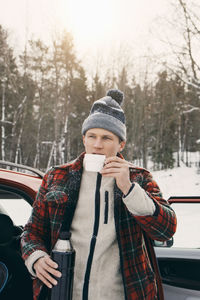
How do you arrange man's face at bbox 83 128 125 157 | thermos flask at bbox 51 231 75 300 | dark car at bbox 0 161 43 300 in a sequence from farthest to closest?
dark car at bbox 0 161 43 300, man's face at bbox 83 128 125 157, thermos flask at bbox 51 231 75 300

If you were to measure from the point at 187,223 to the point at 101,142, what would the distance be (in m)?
1.09

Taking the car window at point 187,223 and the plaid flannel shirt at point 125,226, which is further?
the car window at point 187,223

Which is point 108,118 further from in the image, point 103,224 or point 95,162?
point 103,224

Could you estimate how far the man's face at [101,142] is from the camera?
66.8 inches

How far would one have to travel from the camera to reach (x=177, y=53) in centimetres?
1761

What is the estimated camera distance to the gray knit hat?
1.78 meters

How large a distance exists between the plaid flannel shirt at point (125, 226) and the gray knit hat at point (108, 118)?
23 centimetres

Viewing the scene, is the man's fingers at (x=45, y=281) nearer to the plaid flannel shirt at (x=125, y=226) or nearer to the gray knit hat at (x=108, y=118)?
the plaid flannel shirt at (x=125, y=226)

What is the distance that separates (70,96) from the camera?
2700 cm

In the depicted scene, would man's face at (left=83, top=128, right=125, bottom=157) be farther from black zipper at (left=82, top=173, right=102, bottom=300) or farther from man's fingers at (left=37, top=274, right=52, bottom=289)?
man's fingers at (left=37, top=274, right=52, bottom=289)

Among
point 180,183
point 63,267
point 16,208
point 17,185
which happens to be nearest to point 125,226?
point 63,267

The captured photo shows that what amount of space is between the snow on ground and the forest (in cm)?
343

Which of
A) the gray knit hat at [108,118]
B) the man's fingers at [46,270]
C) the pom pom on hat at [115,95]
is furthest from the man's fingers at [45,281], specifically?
the pom pom on hat at [115,95]

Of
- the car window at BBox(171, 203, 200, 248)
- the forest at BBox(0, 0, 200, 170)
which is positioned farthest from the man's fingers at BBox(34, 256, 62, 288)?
the forest at BBox(0, 0, 200, 170)
